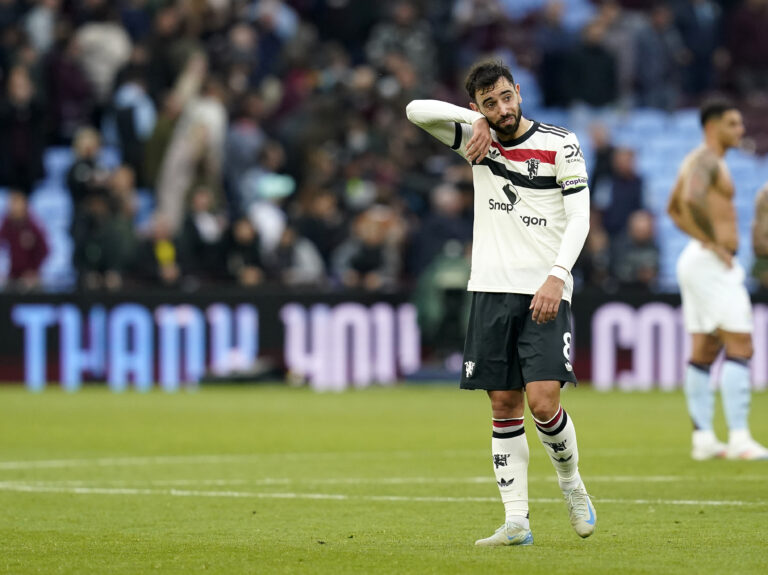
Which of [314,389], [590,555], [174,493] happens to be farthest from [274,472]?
[314,389]

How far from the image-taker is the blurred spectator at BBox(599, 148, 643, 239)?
22875 mm

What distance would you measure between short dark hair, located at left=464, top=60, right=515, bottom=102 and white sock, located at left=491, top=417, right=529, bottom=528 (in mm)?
1648

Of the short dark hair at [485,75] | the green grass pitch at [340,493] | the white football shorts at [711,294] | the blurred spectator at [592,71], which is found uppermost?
the blurred spectator at [592,71]

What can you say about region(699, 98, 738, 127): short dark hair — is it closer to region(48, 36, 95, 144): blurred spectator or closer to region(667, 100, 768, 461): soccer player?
region(667, 100, 768, 461): soccer player

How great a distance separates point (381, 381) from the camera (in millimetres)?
21422

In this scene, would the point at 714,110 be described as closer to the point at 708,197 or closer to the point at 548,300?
the point at 708,197

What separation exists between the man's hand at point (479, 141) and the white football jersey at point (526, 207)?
0.15 m

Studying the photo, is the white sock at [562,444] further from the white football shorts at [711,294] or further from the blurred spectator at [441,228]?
the blurred spectator at [441,228]

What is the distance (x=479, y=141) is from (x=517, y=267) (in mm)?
642

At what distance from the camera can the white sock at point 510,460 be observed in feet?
26.2

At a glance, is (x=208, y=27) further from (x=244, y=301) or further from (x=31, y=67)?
(x=244, y=301)

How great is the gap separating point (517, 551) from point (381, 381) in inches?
544

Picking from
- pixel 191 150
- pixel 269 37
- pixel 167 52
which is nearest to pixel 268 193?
pixel 191 150

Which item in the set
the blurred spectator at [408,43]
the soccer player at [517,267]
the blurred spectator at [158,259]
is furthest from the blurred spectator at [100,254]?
the soccer player at [517,267]
